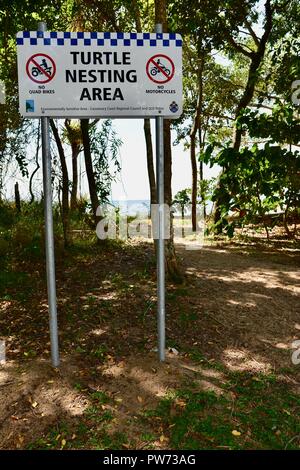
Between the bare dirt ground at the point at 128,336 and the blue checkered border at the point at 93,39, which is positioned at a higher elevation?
the blue checkered border at the point at 93,39

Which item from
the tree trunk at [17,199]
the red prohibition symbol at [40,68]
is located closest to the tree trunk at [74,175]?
the tree trunk at [17,199]

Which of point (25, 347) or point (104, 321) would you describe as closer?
point (25, 347)

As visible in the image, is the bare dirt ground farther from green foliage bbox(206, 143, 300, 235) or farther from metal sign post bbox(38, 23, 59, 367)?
green foliage bbox(206, 143, 300, 235)

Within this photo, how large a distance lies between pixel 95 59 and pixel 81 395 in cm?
298

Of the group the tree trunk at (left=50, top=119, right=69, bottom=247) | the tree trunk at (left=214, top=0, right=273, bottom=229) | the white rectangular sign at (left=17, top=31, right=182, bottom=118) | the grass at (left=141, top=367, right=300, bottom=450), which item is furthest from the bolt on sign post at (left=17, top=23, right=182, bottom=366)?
the tree trunk at (left=214, top=0, right=273, bottom=229)

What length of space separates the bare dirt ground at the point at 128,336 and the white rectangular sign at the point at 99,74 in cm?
237

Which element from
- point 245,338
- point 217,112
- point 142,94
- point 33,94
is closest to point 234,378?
point 245,338

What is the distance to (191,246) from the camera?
945cm

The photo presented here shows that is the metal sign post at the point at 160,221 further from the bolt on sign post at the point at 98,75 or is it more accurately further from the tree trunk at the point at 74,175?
the tree trunk at the point at 74,175

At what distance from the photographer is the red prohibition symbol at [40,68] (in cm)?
396

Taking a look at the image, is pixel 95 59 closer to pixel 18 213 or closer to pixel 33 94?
pixel 33 94

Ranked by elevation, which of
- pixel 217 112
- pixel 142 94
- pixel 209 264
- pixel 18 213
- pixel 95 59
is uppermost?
pixel 217 112

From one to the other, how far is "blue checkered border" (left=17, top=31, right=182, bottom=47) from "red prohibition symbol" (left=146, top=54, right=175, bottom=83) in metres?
0.13

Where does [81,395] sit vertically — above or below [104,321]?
below
